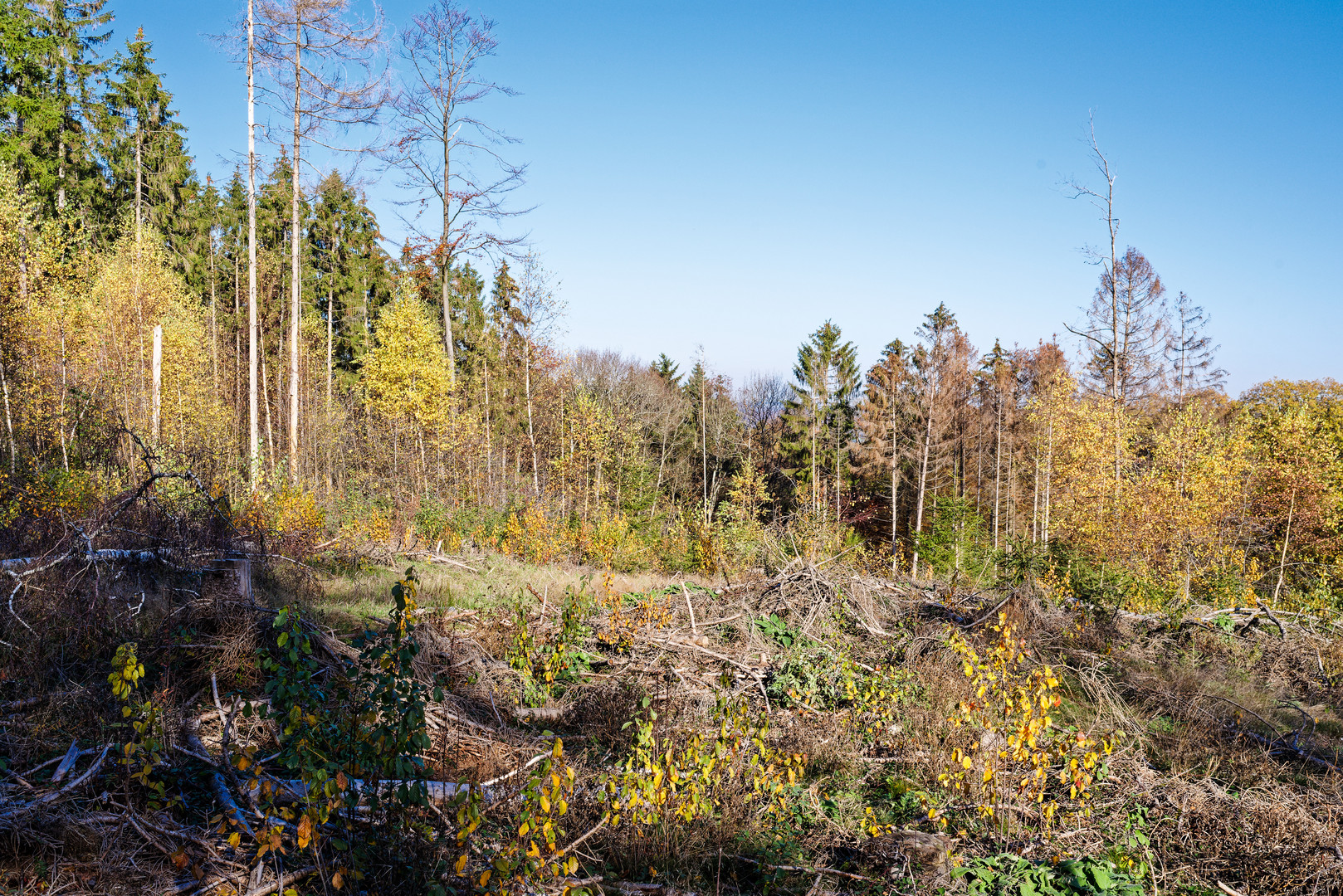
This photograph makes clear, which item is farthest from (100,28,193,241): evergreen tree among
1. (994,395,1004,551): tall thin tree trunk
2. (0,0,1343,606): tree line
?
(994,395,1004,551): tall thin tree trunk

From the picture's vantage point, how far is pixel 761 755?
4.11m

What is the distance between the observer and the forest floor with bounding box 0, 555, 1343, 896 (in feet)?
10.1

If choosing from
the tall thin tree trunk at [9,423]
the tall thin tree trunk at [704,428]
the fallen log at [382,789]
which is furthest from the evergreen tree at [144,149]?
the fallen log at [382,789]

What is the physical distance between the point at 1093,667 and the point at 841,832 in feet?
12.0

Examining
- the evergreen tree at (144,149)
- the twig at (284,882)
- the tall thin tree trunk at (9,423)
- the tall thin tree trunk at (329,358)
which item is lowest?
Result: the twig at (284,882)

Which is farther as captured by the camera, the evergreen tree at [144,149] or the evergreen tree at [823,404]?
the evergreen tree at [823,404]

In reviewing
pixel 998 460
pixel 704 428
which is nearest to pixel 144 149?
pixel 704 428

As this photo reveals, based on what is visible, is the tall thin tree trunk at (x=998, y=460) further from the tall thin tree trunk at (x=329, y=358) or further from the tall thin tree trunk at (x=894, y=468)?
the tall thin tree trunk at (x=329, y=358)

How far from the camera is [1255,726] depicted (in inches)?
223

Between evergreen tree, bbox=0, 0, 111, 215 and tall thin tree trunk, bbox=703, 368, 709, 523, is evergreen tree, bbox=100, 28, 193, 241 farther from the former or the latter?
tall thin tree trunk, bbox=703, 368, 709, 523

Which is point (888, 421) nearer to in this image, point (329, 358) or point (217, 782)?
point (329, 358)

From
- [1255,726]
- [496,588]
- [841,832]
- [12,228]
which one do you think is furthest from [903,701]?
[12,228]

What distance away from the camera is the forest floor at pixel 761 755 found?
10.1 feet

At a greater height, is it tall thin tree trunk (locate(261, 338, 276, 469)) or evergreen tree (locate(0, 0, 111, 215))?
evergreen tree (locate(0, 0, 111, 215))
